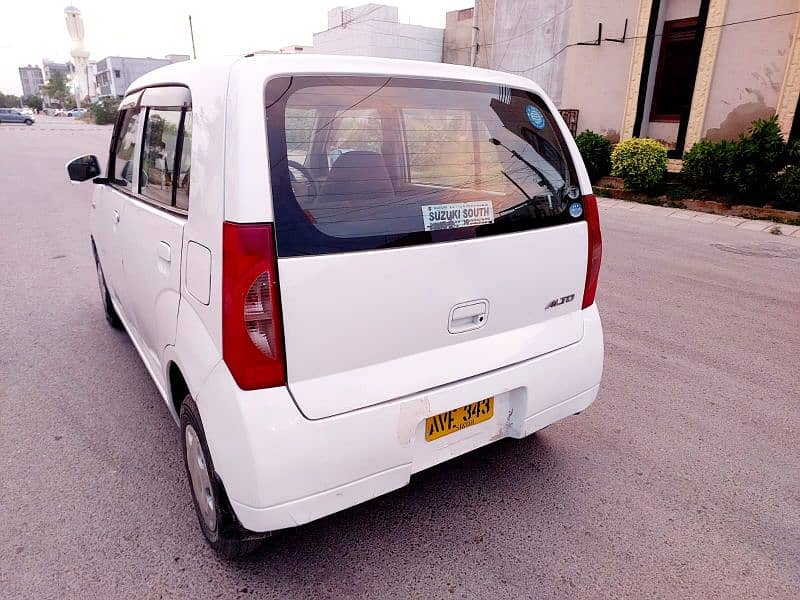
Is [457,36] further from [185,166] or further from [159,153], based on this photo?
[185,166]

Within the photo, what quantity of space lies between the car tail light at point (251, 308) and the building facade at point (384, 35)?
107 feet

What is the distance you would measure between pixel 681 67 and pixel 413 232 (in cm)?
1336

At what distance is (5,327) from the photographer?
4.58 m

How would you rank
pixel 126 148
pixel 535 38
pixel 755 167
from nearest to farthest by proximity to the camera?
pixel 126 148
pixel 755 167
pixel 535 38

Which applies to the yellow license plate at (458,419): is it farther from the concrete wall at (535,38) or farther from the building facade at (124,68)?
→ the building facade at (124,68)

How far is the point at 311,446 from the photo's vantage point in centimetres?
182

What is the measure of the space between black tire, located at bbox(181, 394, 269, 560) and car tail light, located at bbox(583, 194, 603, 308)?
170 centimetres

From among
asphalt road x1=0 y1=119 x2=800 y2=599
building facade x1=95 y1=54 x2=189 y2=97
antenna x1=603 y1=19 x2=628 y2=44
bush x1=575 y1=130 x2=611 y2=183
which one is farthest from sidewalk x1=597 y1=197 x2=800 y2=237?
building facade x1=95 y1=54 x2=189 y2=97

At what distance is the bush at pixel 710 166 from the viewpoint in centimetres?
1032

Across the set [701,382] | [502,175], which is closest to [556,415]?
[502,175]

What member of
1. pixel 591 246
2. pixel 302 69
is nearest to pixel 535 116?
pixel 591 246

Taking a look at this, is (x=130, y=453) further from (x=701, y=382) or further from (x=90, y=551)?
(x=701, y=382)

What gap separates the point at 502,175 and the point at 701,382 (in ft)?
7.85

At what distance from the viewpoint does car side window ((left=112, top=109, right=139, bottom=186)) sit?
9.91ft
